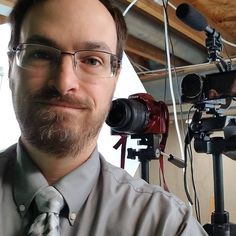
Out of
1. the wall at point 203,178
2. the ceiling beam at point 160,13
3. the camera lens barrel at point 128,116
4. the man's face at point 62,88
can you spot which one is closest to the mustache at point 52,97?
the man's face at point 62,88

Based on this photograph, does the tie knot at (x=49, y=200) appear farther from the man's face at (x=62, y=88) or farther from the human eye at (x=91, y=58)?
the human eye at (x=91, y=58)

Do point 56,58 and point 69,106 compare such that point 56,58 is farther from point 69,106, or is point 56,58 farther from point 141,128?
point 141,128

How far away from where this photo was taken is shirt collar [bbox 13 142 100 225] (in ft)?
2.67

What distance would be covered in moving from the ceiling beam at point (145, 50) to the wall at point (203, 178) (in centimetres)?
124

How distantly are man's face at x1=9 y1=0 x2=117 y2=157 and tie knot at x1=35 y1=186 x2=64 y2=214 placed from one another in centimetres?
10

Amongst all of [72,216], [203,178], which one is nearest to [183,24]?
[72,216]

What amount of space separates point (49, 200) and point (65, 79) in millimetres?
282

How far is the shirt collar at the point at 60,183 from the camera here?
81cm

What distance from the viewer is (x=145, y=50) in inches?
98.0

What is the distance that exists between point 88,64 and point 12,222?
1.38ft

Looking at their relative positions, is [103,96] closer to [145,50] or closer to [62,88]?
[62,88]

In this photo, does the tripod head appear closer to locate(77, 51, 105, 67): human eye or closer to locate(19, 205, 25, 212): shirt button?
locate(77, 51, 105, 67): human eye

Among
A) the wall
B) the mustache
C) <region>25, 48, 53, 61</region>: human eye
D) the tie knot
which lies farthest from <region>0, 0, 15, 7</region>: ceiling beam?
the wall

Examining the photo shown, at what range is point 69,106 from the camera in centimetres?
81
